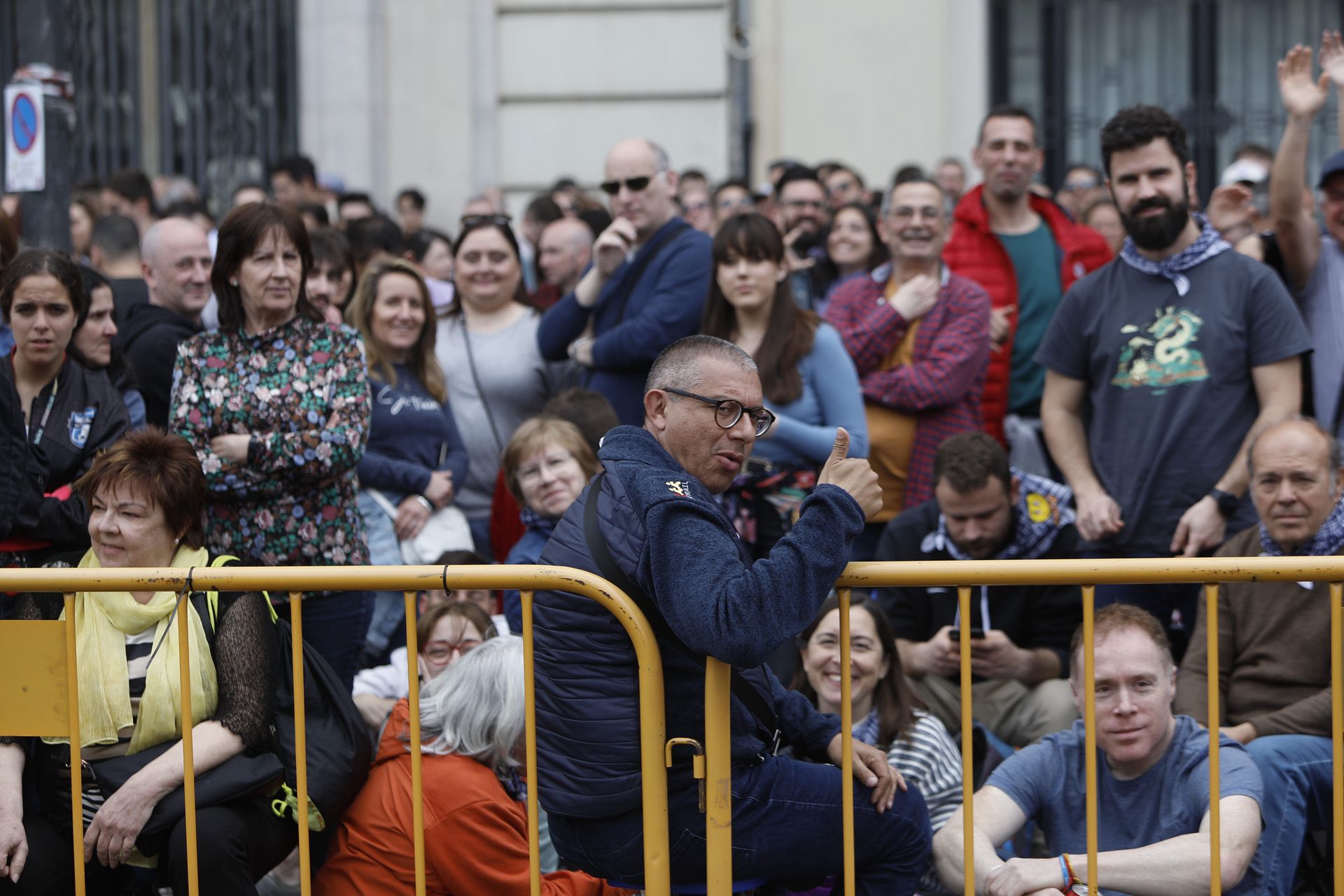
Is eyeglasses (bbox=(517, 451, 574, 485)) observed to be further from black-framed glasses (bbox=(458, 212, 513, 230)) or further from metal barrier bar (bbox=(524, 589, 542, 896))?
metal barrier bar (bbox=(524, 589, 542, 896))

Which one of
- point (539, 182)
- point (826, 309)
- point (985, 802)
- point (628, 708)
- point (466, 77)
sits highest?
point (466, 77)

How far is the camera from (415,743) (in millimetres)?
4004

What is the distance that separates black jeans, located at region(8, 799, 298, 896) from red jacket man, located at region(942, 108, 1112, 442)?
11.9ft

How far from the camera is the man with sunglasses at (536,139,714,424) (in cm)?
627

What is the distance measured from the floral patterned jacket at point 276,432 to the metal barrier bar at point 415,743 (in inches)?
45.6

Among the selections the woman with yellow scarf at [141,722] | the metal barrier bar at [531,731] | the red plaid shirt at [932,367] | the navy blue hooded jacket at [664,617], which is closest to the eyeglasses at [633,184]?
the red plaid shirt at [932,367]

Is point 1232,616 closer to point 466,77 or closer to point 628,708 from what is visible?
point 628,708

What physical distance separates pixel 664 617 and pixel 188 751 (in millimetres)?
1341

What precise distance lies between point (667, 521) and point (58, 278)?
2600 mm

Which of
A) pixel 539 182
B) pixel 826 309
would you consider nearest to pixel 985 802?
pixel 826 309

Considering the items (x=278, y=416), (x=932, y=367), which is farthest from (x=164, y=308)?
(x=932, y=367)

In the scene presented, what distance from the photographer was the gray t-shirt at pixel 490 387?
21.9 feet

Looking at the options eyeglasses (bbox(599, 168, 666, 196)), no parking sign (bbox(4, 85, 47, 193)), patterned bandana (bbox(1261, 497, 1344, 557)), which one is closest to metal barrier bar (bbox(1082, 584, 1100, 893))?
patterned bandana (bbox(1261, 497, 1344, 557))

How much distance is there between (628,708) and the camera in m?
3.77
